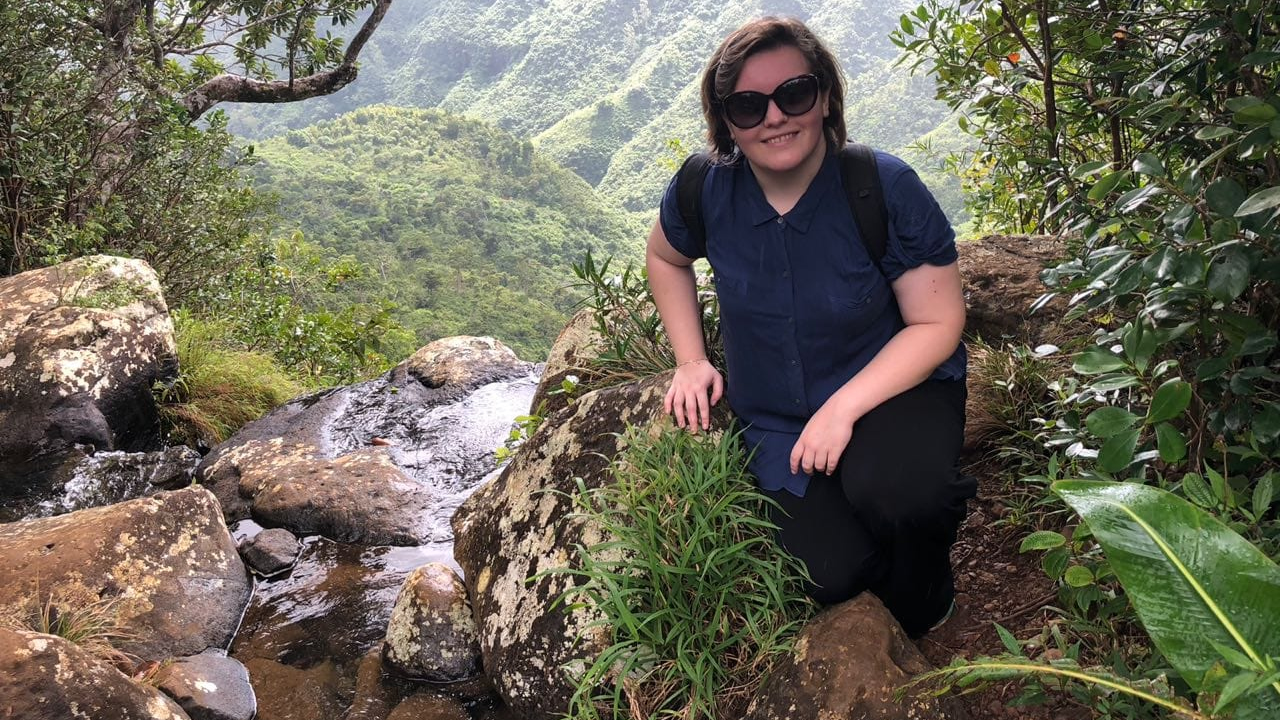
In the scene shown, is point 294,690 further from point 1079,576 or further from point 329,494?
point 1079,576

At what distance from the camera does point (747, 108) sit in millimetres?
2318

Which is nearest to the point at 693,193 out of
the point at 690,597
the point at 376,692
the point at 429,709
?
the point at 690,597

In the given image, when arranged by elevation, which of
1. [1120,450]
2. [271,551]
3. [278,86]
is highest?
[278,86]

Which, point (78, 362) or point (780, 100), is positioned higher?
point (780, 100)

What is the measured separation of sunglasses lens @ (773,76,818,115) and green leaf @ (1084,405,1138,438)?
3.74 feet

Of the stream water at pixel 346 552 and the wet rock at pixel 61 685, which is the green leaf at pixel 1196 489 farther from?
the wet rock at pixel 61 685

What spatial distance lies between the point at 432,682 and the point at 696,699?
1349 millimetres

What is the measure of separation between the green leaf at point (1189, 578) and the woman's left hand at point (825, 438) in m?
0.96

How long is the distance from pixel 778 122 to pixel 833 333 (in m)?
0.60

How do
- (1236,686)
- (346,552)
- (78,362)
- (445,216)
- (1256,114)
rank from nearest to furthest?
(1236,686), (1256,114), (346,552), (78,362), (445,216)

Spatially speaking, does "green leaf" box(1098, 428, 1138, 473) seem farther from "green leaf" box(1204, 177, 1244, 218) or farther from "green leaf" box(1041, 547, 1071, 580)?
"green leaf" box(1204, 177, 1244, 218)

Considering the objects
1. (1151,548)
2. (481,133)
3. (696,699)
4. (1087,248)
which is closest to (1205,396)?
(1087,248)

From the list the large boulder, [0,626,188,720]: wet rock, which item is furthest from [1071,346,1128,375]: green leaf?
the large boulder

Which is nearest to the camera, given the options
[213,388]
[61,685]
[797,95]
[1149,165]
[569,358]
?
[1149,165]
